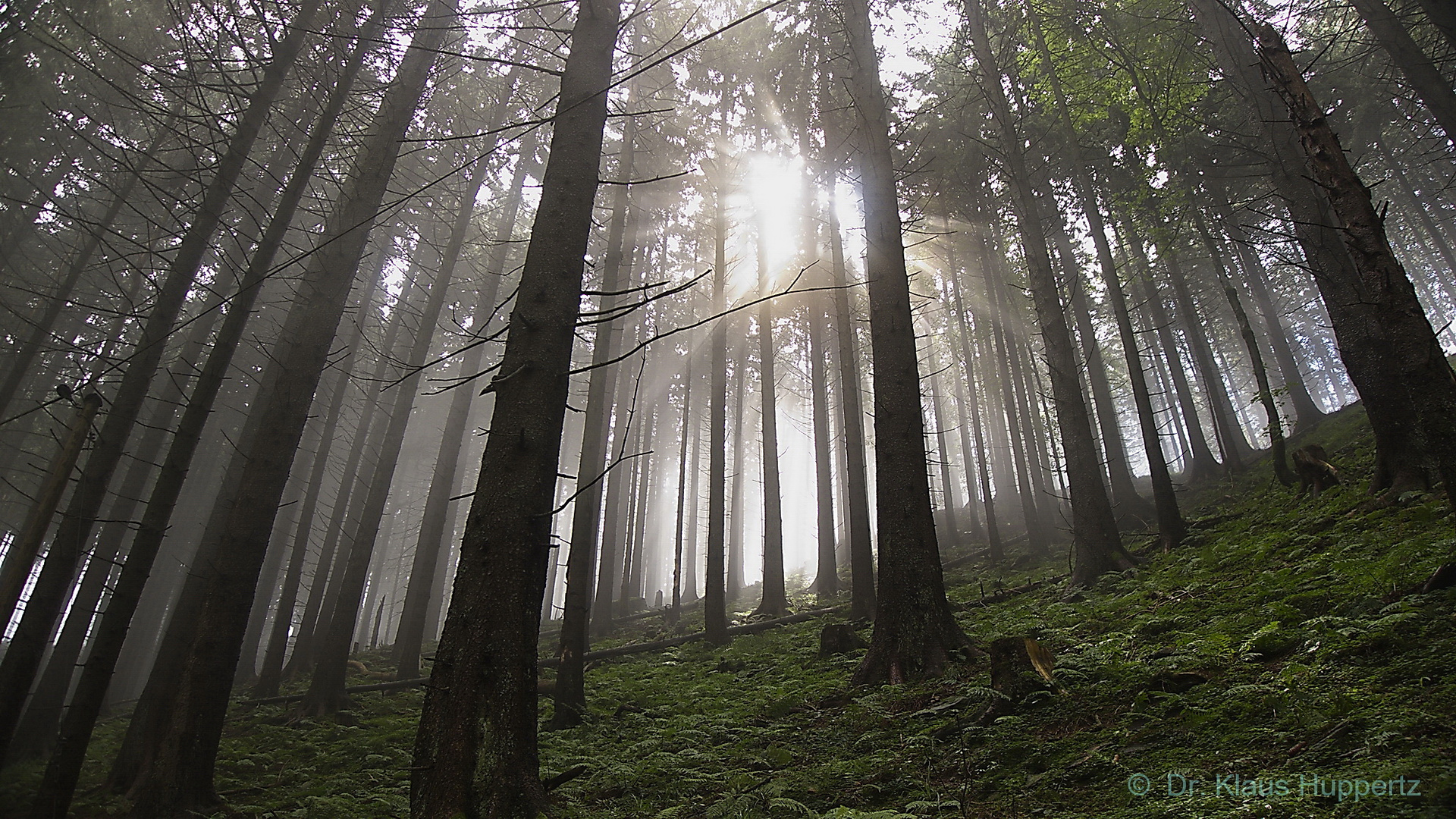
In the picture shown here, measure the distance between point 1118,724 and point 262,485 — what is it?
780 centimetres

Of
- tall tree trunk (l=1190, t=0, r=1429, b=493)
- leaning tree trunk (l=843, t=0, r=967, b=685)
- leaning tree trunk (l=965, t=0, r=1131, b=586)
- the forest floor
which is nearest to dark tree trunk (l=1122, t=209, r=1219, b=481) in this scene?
leaning tree trunk (l=965, t=0, r=1131, b=586)

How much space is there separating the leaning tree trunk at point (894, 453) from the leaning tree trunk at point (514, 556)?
3993mm

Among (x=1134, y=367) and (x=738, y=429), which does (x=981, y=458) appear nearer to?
(x=1134, y=367)

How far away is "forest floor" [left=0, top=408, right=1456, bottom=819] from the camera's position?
91.2 inches

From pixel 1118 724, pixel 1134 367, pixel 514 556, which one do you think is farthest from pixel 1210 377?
pixel 514 556

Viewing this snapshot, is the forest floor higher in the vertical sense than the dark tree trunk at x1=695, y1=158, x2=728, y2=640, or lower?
lower

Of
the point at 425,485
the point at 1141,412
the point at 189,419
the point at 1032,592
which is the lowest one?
the point at 1032,592

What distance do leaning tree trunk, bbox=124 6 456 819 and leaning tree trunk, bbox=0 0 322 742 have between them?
1105 mm

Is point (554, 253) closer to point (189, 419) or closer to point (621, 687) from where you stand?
point (189, 419)

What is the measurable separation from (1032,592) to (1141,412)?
3833mm

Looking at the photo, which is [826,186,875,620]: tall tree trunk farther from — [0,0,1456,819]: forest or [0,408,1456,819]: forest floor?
[0,408,1456,819]: forest floor

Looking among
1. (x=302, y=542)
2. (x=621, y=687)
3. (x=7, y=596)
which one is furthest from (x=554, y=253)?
(x=302, y=542)

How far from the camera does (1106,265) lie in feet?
40.1

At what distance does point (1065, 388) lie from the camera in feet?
32.0
